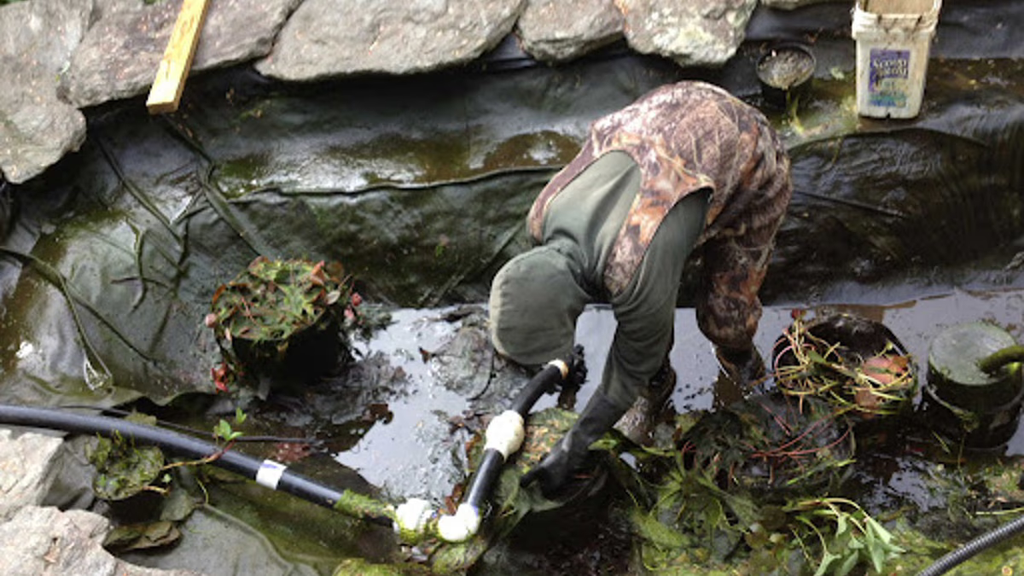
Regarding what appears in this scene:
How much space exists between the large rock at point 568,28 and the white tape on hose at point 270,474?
96.0 inches

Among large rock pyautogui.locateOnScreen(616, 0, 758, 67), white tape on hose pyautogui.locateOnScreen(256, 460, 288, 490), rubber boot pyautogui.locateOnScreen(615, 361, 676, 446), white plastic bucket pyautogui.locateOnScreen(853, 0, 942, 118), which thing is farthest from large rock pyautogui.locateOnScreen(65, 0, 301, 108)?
white plastic bucket pyautogui.locateOnScreen(853, 0, 942, 118)

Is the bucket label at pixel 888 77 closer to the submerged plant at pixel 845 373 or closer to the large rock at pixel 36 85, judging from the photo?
the submerged plant at pixel 845 373

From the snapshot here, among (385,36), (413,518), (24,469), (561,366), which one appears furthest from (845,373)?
(24,469)

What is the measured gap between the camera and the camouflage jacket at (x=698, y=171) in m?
2.69

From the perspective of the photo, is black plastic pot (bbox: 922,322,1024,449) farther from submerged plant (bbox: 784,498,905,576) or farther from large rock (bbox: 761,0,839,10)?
large rock (bbox: 761,0,839,10)

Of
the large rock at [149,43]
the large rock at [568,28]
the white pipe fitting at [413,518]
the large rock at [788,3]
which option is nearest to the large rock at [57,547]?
the white pipe fitting at [413,518]

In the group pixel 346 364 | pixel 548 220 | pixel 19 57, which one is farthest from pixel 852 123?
pixel 19 57

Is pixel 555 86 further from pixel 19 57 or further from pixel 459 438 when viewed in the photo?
pixel 19 57

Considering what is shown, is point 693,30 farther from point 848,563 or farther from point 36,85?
point 36,85

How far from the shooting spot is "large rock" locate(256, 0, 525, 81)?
4613 millimetres

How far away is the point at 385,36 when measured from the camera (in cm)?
474

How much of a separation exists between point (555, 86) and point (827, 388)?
82.8 inches

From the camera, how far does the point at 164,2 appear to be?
5.16 metres

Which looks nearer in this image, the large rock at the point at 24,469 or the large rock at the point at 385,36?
the large rock at the point at 24,469
